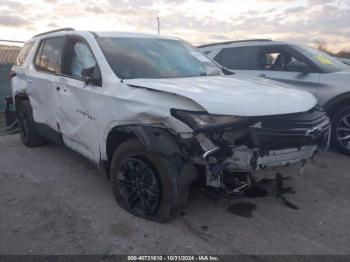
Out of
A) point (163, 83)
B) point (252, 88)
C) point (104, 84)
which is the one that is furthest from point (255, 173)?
point (104, 84)

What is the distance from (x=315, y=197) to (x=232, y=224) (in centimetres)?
124

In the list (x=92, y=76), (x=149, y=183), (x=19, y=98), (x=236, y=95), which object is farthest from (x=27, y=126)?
(x=236, y=95)

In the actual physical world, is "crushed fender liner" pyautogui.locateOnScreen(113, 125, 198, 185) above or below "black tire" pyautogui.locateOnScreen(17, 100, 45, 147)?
above

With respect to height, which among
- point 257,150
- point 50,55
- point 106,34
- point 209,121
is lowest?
point 257,150

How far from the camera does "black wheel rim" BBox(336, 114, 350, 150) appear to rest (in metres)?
5.73

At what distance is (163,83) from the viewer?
366cm

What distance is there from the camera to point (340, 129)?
580 cm

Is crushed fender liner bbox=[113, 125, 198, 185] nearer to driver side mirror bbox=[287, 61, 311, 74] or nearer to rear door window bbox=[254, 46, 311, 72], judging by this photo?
driver side mirror bbox=[287, 61, 311, 74]

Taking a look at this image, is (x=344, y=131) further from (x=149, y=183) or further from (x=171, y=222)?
(x=149, y=183)

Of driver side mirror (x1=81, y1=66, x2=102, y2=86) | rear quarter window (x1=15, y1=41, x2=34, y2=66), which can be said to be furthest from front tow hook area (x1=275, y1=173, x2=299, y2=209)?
rear quarter window (x1=15, y1=41, x2=34, y2=66)

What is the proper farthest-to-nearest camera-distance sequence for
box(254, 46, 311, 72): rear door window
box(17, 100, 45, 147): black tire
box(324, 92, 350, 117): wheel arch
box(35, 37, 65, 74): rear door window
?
box(254, 46, 311, 72): rear door window
box(17, 100, 45, 147): black tire
box(324, 92, 350, 117): wheel arch
box(35, 37, 65, 74): rear door window

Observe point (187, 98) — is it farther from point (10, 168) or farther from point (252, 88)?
point (10, 168)

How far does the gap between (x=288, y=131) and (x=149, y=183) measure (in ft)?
4.43

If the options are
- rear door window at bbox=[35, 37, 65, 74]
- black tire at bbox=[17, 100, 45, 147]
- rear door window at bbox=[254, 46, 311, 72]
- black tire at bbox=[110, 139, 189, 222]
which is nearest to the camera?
black tire at bbox=[110, 139, 189, 222]
